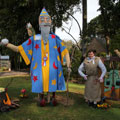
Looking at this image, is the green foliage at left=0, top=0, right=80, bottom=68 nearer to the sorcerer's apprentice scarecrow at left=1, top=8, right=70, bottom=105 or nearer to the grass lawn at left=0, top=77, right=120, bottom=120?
the sorcerer's apprentice scarecrow at left=1, top=8, right=70, bottom=105

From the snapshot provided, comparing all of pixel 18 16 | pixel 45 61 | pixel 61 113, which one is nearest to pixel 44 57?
pixel 45 61

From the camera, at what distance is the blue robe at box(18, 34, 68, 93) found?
4020 mm

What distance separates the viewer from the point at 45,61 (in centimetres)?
410

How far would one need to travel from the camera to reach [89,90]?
4172 millimetres

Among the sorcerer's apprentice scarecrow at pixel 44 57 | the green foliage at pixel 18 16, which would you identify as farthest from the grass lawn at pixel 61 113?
the green foliage at pixel 18 16

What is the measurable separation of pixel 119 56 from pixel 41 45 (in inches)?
76.7

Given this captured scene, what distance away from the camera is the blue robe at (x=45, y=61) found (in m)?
4.02

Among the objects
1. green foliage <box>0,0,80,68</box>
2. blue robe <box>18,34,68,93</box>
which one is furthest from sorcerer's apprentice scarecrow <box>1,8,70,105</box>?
green foliage <box>0,0,80,68</box>

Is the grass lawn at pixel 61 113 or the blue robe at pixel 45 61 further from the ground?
the blue robe at pixel 45 61

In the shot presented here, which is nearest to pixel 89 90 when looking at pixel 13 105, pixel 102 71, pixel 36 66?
pixel 102 71

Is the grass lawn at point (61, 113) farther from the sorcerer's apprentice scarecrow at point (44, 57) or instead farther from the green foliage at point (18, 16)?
the green foliage at point (18, 16)

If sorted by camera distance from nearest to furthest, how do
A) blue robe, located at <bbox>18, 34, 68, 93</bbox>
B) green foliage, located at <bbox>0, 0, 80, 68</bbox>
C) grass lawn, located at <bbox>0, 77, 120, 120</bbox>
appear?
1. grass lawn, located at <bbox>0, 77, 120, 120</bbox>
2. blue robe, located at <bbox>18, 34, 68, 93</bbox>
3. green foliage, located at <bbox>0, 0, 80, 68</bbox>

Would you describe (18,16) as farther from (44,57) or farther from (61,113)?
(61,113)

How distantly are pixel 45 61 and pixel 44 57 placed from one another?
102mm
